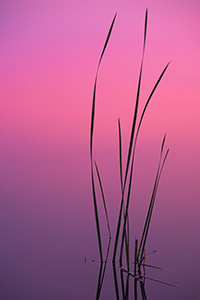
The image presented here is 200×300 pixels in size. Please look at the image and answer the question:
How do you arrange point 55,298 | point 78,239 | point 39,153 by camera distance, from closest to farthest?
point 55,298
point 78,239
point 39,153

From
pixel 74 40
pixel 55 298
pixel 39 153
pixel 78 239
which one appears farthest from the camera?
pixel 74 40

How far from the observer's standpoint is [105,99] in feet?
6.68

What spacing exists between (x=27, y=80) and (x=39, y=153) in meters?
0.36

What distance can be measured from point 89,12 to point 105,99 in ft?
1.44

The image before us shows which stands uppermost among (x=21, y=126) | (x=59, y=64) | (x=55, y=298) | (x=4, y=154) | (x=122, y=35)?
(x=122, y=35)

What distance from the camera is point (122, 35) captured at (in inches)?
81.8

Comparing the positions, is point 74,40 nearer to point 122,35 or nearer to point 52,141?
point 122,35

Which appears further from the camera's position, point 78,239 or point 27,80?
point 27,80

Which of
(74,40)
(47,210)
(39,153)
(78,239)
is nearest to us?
(78,239)

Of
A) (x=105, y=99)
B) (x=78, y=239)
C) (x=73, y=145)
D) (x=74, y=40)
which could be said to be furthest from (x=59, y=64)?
(x=78, y=239)

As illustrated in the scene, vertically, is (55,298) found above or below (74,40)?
below

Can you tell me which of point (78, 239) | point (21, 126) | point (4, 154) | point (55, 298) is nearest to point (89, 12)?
point (21, 126)

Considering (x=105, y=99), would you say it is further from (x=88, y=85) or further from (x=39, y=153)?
(x=39, y=153)

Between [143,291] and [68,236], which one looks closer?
[143,291]
